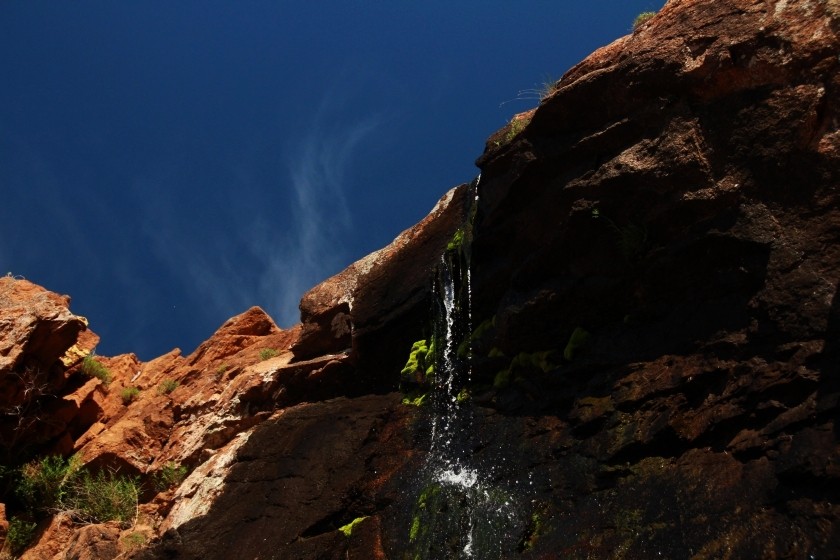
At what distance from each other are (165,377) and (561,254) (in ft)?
40.4

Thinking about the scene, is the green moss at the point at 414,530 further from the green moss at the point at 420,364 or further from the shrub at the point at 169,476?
the shrub at the point at 169,476

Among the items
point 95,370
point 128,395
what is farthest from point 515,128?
point 95,370

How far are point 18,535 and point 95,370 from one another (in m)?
5.17

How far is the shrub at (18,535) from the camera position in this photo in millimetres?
13609

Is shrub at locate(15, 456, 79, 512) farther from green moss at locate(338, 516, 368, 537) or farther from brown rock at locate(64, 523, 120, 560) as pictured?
green moss at locate(338, 516, 368, 537)

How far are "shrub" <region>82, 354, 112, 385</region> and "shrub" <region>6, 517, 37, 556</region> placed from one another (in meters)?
4.46

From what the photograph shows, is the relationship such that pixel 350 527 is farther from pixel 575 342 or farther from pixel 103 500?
pixel 103 500

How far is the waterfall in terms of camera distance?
846 centimetres

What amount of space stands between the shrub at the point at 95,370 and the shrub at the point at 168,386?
1514mm

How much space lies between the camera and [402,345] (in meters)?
13.2

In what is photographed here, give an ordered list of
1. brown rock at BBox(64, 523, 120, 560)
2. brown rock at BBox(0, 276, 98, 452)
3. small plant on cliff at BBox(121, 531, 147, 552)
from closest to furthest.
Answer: brown rock at BBox(64, 523, 120, 560)
small plant on cliff at BBox(121, 531, 147, 552)
brown rock at BBox(0, 276, 98, 452)

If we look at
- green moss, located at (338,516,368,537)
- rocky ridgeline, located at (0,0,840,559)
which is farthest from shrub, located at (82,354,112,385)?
green moss, located at (338,516,368,537)

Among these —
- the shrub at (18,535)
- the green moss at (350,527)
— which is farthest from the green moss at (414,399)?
the shrub at (18,535)

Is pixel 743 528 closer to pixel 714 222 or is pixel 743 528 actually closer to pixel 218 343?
pixel 714 222
